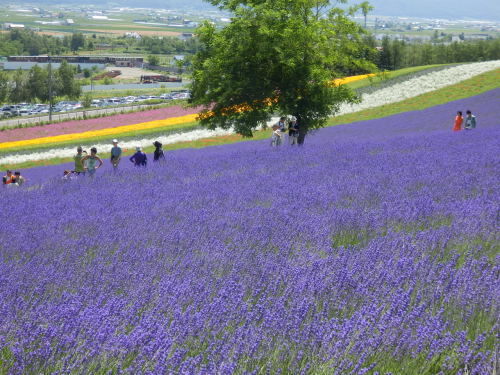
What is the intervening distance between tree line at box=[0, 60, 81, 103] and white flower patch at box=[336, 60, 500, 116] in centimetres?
6845

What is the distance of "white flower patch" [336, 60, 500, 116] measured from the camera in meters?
45.0

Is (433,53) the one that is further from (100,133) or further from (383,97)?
(100,133)

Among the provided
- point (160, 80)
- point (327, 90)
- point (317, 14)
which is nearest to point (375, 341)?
point (327, 90)

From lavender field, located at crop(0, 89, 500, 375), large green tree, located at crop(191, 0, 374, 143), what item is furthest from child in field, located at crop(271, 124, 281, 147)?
lavender field, located at crop(0, 89, 500, 375)

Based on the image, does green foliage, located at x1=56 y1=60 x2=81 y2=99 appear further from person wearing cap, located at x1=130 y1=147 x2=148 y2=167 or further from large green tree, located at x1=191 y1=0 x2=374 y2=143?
person wearing cap, located at x1=130 y1=147 x2=148 y2=167

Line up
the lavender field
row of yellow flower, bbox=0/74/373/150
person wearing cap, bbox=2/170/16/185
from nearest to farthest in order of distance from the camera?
1. the lavender field
2. person wearing cap, bbox=2/170/16/185
3. row of yellow flower, bbox=0/74/373/150

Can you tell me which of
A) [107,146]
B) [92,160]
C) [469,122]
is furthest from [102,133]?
[92,160]

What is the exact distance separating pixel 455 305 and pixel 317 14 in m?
19.8

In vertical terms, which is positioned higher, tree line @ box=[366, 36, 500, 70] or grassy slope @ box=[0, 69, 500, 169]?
tree line @ box=[366, 36, 500, 70]

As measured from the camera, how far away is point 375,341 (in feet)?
11.0

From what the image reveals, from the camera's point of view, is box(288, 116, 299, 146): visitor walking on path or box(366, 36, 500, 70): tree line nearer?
box(288, 116, 299, 146): visitor walking on path

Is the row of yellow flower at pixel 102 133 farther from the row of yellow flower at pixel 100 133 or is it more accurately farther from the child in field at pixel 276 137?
the child in field at pixel 276 137

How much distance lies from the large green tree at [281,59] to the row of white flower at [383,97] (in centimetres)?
1203

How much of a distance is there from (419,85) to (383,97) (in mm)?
4831
